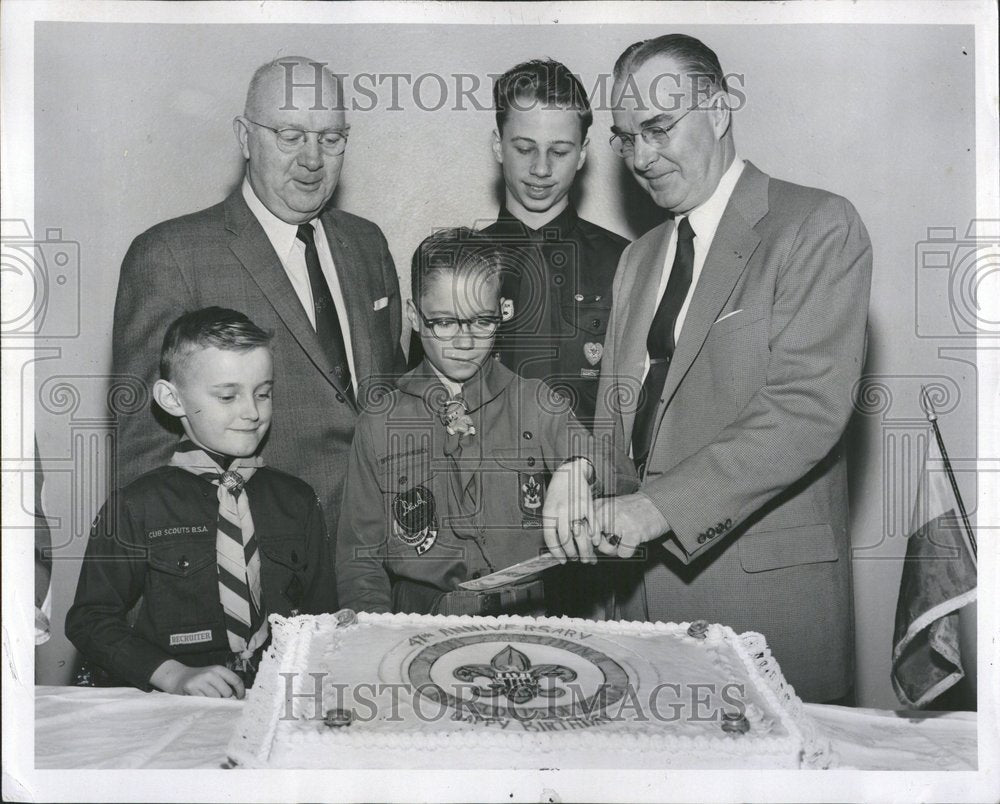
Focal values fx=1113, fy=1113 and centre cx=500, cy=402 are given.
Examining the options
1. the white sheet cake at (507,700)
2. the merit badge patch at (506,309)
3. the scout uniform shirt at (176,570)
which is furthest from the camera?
the merit badge patch at (506,309)

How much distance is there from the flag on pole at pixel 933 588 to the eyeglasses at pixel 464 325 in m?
1.18

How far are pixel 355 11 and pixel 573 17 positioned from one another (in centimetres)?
56

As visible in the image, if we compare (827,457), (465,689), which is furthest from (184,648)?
(827,457)

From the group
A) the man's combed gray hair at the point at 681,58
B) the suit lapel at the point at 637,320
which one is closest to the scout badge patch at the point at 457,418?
the suit lapel at the point at 637,320

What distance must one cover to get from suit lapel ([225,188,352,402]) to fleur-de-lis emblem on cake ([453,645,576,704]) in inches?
30.7

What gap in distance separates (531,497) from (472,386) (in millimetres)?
313

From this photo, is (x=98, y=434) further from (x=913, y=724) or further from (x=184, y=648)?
(x=913, y=724)

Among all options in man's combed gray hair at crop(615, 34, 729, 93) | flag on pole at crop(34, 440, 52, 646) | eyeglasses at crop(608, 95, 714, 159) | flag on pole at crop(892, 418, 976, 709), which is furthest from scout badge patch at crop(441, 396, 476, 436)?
flag on pole at crop(892, 418, 976, 709)

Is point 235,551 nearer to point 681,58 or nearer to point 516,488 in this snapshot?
point 516,488

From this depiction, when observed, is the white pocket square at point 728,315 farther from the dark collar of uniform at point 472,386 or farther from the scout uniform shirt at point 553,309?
the dark collar of uniform at point 472,386

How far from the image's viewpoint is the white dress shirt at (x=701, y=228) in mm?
2783

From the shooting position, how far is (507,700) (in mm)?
2479

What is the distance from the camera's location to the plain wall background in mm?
2824

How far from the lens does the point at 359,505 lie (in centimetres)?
278
